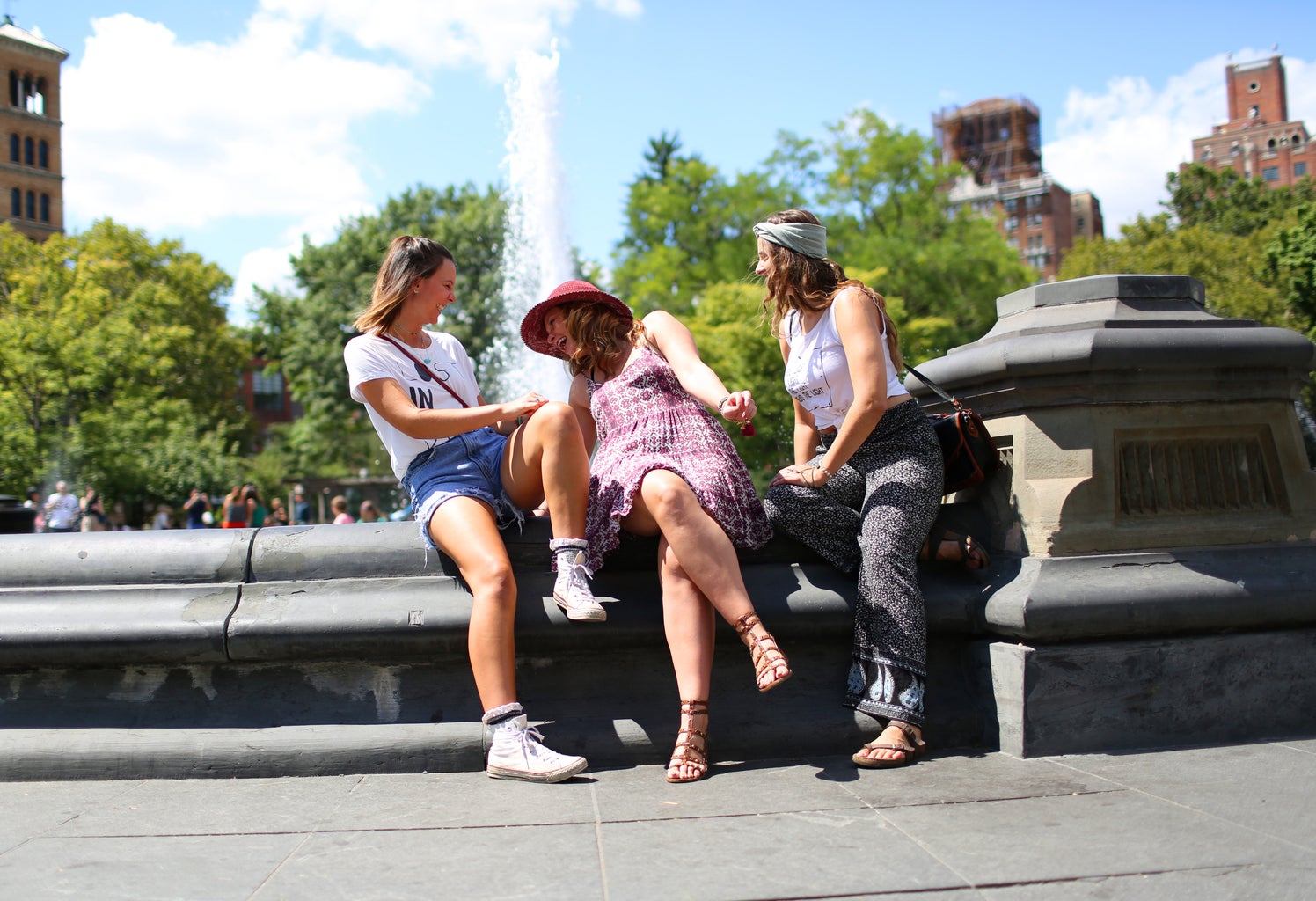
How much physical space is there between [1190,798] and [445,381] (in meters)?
2.76

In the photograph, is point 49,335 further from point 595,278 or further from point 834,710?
point 834,710

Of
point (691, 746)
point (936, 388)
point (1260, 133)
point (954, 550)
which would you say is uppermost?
point (1260, 133)

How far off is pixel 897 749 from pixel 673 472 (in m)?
1.13

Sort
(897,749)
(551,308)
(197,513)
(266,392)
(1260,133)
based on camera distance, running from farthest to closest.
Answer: (1260,133)
(266,392)
(197,513)
(551,308)
(897,749)

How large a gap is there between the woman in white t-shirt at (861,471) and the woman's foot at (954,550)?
0.51ft

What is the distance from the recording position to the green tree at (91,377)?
99.6 feet

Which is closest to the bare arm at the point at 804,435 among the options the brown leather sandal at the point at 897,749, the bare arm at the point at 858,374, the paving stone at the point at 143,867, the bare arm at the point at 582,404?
the bare arm at the point at 858,374

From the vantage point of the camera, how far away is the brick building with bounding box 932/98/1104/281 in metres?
106

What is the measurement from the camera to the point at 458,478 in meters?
3.71

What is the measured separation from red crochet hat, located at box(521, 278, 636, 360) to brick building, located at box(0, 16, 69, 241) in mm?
71295

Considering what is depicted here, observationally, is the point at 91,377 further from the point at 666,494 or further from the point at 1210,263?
the point at 1210,263

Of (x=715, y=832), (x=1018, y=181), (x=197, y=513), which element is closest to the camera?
(x=715, y=832)

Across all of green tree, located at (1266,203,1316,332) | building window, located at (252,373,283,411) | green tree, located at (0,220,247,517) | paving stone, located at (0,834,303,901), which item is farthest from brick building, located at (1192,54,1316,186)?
paving stone, located at (0,834,303,901)

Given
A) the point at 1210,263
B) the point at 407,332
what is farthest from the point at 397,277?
the point at 1210,263
